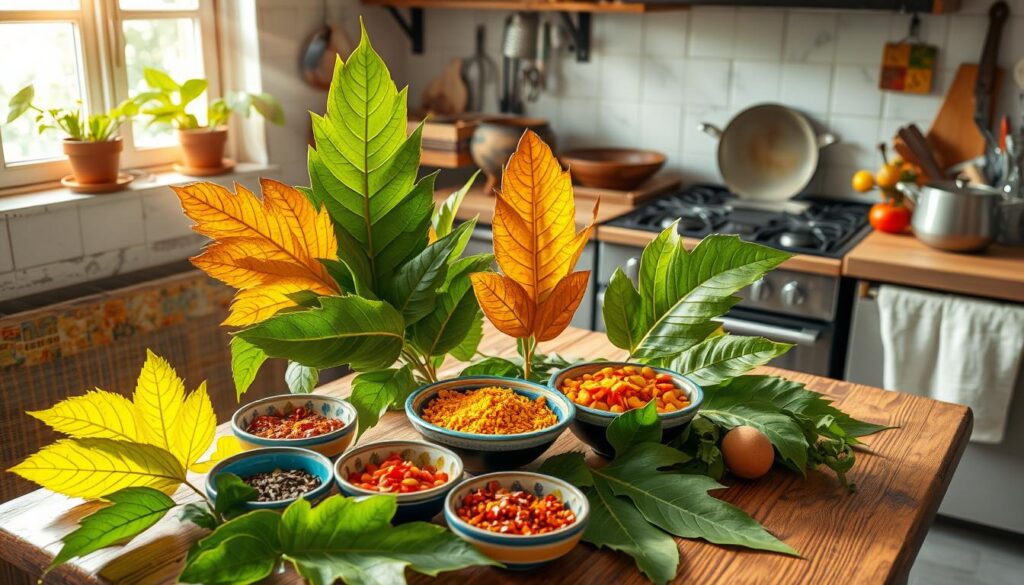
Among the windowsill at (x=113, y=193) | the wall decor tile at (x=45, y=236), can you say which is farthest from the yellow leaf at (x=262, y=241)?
the wall decor tile at (x=45, y=236)

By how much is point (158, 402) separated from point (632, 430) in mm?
619

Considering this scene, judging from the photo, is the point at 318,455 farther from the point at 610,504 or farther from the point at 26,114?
the point at 26,114

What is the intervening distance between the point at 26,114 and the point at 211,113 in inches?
19.9

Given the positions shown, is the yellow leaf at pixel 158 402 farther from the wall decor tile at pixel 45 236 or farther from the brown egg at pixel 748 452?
the wall decor tile at pixel 45 236

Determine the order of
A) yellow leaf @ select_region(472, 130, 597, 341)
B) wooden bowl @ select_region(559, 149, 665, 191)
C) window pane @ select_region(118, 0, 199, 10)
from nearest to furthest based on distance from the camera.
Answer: yellow leaf @ select_region(472, 130, 597, 341) < window pane @ select_region(118, 0, 199, 10) < wooden bowl @ select_region(559, 149, 665, 191)

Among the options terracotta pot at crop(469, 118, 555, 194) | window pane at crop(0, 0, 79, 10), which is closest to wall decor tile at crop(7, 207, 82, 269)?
window pane at crop(0, 0, 79, 10)

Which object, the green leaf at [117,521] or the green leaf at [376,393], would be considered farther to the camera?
the green leaf at [376,393]

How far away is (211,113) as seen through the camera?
9.44ft

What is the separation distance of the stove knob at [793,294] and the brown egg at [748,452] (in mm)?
1335

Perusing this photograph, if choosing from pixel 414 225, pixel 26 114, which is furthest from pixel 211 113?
pixel 414 225

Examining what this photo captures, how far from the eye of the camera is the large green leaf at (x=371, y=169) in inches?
49.5

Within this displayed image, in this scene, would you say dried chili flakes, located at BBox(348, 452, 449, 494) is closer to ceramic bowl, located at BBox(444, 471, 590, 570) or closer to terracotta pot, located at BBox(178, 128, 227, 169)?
ceramic bowl, located at BBox(444, 471, 590, 570)

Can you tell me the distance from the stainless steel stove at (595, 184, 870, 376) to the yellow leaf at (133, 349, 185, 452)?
173cm

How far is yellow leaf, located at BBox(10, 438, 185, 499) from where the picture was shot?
3.70 ft
